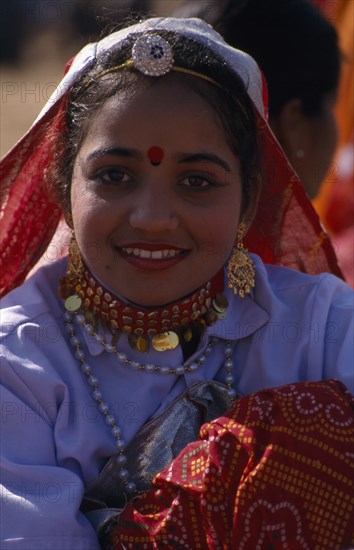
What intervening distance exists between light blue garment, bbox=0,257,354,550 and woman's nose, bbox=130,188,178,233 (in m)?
0.36

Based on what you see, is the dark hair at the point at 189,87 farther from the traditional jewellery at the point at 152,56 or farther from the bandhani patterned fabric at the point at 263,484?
the bandhani patterned fabric at the point at 263,484

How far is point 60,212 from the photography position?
8.45 feet

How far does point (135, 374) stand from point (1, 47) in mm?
7940

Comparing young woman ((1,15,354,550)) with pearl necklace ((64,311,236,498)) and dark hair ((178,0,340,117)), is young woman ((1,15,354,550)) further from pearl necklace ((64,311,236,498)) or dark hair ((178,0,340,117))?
dark hair ((178,0,340,117))

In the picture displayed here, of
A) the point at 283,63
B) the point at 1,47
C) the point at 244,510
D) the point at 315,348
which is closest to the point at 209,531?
the point at 244,510

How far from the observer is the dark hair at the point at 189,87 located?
2193 mm

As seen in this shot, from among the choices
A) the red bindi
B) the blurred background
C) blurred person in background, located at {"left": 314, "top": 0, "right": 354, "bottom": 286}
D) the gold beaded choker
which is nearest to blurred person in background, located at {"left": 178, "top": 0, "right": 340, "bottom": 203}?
blurred person in background, located at {"left": 314, "top": 0, "right": 354, "bottom": 286}

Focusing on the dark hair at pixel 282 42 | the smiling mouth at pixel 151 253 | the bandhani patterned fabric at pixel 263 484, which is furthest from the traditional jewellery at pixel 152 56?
the dark hair at pixel 282 42

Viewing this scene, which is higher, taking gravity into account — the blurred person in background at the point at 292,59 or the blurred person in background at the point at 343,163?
the blurred person in background at the point at 292,59

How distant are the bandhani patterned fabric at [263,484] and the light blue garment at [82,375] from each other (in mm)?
197

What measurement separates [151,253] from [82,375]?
37 cm

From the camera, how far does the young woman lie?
2.04 m

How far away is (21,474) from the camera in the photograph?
2.04 m

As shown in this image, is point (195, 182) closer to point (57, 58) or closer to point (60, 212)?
point (60, 212)
